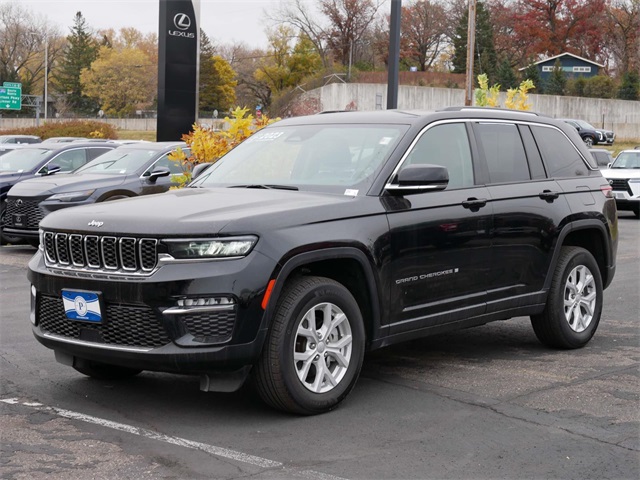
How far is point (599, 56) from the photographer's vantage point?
3688 inches

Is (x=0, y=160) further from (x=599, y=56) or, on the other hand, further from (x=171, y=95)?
(x=599, y=56)

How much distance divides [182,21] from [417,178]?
20374 millimetres

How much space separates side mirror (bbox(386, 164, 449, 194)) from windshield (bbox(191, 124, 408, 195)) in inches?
6.8

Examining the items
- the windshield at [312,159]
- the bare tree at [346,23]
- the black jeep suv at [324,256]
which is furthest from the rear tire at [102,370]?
the bare tree at [346,23]

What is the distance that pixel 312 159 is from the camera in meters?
6.78

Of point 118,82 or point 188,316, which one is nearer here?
point 188,316

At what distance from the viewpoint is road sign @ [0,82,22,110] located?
69.4 meters

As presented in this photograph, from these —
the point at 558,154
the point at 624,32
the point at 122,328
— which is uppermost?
the point at 624,32

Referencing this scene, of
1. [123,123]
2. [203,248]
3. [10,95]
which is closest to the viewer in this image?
[203,248]

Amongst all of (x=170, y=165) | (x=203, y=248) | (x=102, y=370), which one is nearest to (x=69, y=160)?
(x=170, y=165)

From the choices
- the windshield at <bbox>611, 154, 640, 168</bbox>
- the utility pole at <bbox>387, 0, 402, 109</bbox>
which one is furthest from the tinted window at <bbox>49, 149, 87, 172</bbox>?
the windshield at <bbox>611, 154, 640, 168</bbox>

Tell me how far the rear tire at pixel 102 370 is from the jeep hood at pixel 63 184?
887cm

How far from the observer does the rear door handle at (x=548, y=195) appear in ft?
24.9

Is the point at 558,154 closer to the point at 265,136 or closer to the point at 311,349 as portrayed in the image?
the point at 265,136
